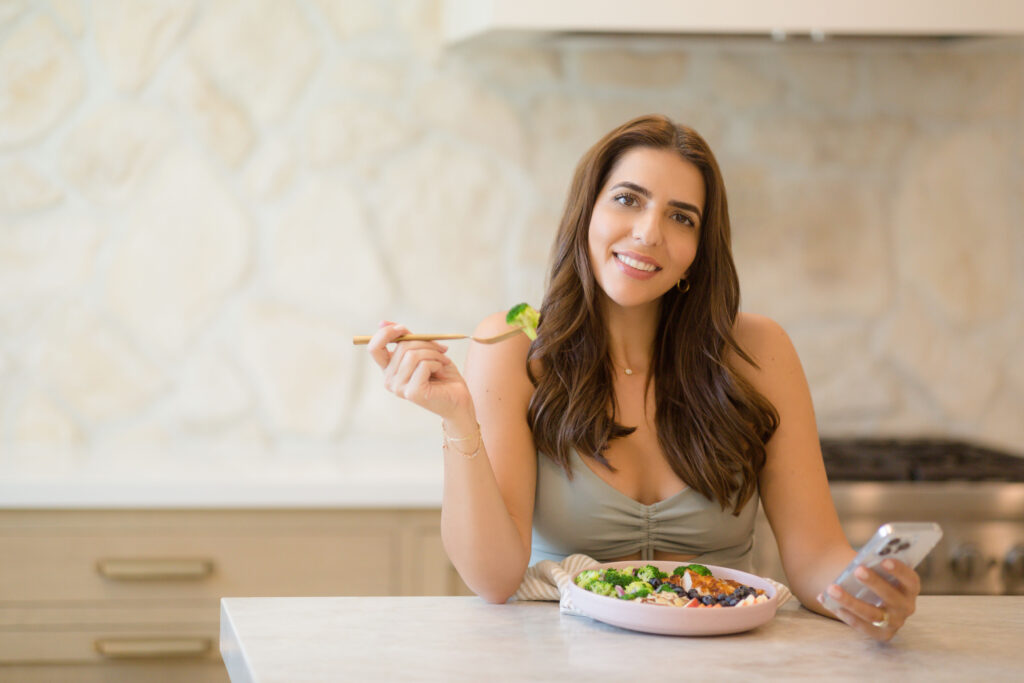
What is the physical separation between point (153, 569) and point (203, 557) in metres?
0.11

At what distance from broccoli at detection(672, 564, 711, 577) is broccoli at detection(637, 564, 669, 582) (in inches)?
0.8

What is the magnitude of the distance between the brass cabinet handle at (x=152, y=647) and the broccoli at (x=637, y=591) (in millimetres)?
1406

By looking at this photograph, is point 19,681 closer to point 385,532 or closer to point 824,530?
point 385,532

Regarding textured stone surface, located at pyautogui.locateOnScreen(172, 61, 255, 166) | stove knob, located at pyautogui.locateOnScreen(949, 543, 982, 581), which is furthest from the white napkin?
textured stone surface, located at pyautogui.locateOnScreen(172, 61, 255, 166)

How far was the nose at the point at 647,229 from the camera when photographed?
5.98 ft

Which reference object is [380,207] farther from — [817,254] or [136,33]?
[817,254]

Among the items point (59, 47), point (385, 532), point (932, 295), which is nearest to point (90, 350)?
point (59, 47)

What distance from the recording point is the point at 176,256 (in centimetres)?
291

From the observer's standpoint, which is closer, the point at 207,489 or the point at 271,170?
the point at 207,489

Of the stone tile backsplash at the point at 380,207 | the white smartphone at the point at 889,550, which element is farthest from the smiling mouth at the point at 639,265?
the stone tile backsplash at the point at 380,207

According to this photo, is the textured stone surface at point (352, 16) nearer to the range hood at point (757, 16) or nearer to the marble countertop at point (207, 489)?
the range hood at point (757, 16)

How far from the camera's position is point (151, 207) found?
2900 millimetres

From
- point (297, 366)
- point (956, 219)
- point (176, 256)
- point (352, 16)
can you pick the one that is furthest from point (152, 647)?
point (956, 219)

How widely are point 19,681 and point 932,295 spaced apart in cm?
263
